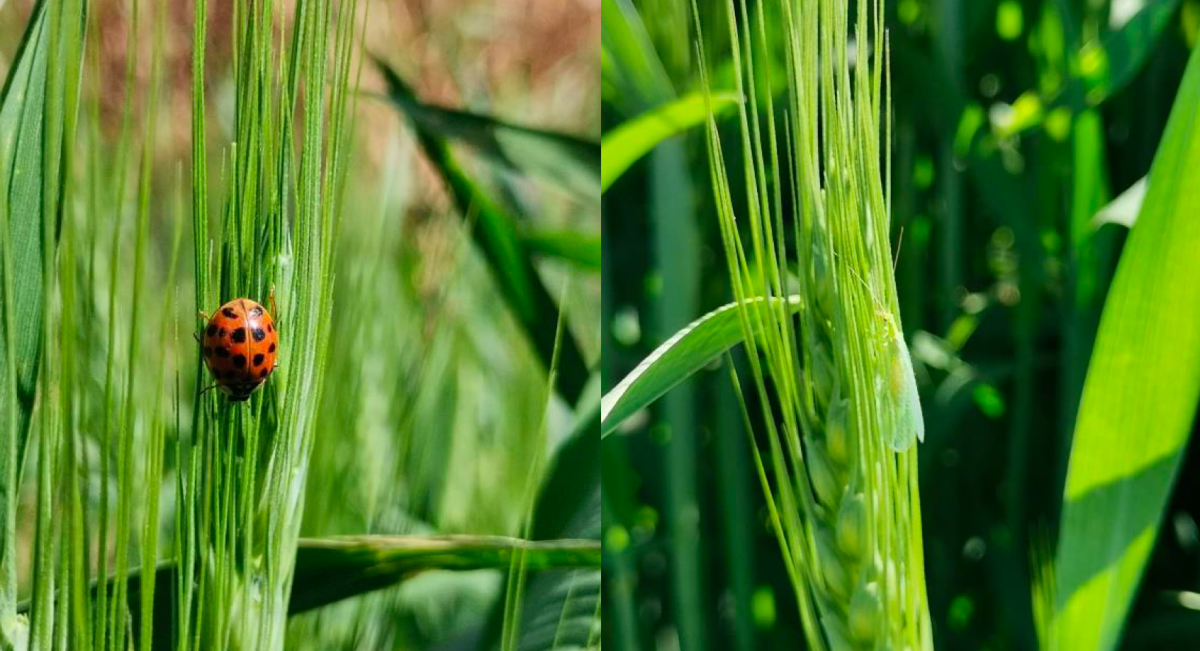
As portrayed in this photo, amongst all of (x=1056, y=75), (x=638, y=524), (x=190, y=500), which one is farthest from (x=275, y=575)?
(x=1056, y=75)

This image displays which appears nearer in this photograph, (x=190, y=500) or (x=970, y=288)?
(x=190, y=500)

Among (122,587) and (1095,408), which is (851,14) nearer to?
(1095,408)

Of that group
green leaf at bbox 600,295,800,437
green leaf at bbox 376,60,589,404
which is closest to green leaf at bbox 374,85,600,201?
green leaf at bbox 376,60,589,404

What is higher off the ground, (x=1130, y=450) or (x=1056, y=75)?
(x=1056, y=75)

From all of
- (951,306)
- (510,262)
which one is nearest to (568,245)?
(510,262)

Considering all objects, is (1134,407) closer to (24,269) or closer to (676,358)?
(676,358)

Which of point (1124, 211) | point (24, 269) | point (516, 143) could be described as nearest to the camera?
point (24, 269)

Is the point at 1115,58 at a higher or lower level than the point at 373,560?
higher
